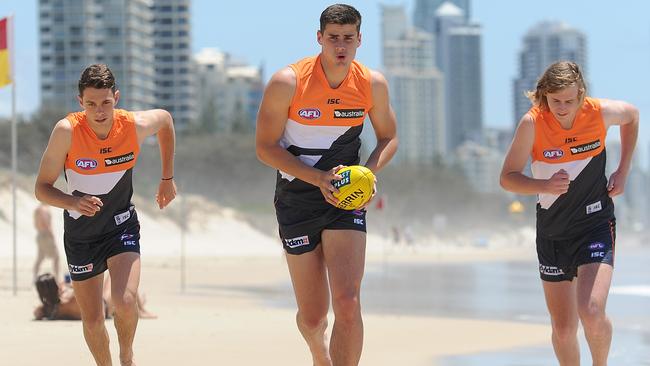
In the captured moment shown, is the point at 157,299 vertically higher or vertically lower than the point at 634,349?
lower

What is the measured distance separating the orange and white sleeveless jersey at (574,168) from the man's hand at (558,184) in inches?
10.5

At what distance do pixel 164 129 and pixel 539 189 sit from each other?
2.59m

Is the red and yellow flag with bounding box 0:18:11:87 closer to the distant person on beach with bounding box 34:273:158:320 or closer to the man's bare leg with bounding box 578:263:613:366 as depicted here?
the distant person on beach with bounding box 34:273:158:320

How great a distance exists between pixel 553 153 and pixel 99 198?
272cm

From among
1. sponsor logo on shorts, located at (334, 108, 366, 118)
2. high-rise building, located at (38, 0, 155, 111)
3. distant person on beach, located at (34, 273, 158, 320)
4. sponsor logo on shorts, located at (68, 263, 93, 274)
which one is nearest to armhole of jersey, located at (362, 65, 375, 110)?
sponsor logo on shorts, located at (334, 108, 366, 118)

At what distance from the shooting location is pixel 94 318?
25.2 ft

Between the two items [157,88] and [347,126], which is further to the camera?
[157,88]

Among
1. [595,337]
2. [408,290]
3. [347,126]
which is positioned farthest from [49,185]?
[408,290]

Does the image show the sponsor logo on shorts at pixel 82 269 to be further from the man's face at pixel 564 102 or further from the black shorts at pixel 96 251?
the man's face at pixel 564 102

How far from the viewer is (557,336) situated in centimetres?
721

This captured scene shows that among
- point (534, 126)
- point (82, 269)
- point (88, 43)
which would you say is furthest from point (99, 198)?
point (88, 43)

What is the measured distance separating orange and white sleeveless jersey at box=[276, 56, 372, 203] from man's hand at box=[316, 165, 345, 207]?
10.2 inches

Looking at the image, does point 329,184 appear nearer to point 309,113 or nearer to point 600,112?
point 309,113

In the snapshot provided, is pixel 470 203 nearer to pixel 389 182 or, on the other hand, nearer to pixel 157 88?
pixel 389 182
